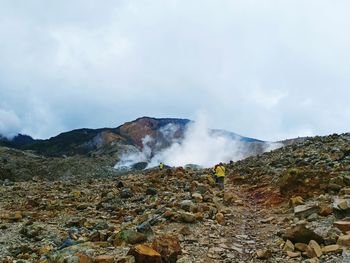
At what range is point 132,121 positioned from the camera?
363 feet

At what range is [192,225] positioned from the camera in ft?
38.4

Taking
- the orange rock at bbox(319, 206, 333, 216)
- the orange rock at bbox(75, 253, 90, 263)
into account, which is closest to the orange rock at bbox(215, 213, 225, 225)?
the orange rock at bbox(319, 206, 333, 216)

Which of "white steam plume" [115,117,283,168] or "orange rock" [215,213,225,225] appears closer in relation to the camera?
"orange rock" [215,213,225,225]

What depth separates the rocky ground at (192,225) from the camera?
8.54 metres

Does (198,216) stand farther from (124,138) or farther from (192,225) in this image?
(124,138)

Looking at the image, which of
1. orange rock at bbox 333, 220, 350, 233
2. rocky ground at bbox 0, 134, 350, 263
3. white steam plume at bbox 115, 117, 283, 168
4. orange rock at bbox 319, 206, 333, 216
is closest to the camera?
rocky ground at bbox 0, 134, 350, 263

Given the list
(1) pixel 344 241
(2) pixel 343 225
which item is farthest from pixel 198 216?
(1) pixel 344 241

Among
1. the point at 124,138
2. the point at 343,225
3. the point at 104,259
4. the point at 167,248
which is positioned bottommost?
the point at 104,259

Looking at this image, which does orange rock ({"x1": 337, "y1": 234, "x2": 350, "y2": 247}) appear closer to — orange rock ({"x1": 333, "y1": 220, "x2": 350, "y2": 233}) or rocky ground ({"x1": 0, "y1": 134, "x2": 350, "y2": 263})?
rocky ground ({"x1": 0, "y1": 134, "x2": 350, "y2": 263})

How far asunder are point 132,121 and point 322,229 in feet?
336

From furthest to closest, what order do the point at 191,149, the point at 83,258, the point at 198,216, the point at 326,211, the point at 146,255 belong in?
1. the point at 191,149
2. the point at 198,216
3. the point at 326,211
4. the point at 83,258
5. the point at 146,255

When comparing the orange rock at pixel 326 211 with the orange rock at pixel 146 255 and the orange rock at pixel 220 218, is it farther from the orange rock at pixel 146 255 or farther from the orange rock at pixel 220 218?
the orange rock at pixel 146 255

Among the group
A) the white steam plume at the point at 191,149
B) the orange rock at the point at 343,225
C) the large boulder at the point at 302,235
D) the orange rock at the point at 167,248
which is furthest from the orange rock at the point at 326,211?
the white steam plume at the point at 191,149

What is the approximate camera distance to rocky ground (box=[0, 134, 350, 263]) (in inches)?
336
